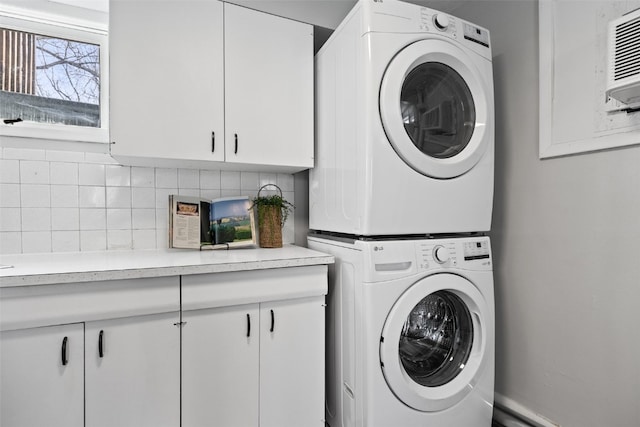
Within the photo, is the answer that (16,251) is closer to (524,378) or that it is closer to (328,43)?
(328,43)

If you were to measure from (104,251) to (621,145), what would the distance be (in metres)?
2.40

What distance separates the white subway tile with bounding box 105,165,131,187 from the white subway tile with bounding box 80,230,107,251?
0.86ft

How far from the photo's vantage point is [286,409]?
1429mm

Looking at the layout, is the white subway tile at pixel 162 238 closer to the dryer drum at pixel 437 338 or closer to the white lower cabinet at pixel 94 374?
the white lower cabinet at pixel 94 374

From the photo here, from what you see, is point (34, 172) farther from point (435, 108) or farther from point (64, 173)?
point (435, 108)

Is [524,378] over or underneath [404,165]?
underneath

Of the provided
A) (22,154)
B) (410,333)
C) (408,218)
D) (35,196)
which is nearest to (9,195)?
(35,196)

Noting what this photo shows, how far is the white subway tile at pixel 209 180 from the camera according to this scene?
1.90 m

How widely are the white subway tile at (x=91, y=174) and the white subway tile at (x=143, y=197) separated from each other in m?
0.15

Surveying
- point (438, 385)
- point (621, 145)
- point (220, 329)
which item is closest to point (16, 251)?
point (220, 329)

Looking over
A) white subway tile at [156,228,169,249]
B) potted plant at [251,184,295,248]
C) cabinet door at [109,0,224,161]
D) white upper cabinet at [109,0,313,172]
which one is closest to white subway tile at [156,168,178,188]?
white upper cabinet at [109,0,313,172]

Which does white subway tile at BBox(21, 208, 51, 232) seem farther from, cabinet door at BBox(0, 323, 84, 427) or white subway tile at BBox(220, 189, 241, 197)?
white subway tile at BBox(220, 189, 241, 197)

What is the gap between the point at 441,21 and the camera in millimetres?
1477

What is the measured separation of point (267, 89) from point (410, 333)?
4.65 ft
